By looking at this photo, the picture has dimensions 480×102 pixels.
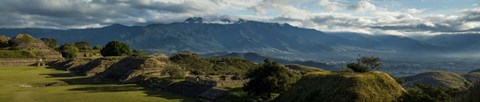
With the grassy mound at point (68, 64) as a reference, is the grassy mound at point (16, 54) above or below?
above

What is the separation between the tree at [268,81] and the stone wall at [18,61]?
73.0 m

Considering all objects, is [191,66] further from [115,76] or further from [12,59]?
[12,59]

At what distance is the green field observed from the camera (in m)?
57.0

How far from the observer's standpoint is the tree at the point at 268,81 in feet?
184

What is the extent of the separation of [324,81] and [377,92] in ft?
18.3

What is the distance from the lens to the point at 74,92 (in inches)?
2499

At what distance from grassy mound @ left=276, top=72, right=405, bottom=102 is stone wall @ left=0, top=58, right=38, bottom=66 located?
8067 cm

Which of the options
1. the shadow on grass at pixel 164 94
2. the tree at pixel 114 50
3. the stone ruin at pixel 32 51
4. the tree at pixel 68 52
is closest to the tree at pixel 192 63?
the shadow on grass at pixel 164 94

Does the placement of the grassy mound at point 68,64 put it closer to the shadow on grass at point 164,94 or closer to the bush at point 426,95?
the shadow on grass at point 164,94

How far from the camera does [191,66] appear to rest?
93.8 m

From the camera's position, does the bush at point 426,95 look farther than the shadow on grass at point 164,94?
No

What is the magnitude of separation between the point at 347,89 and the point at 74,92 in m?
37.0

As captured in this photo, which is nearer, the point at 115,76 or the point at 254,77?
the point at 254,77

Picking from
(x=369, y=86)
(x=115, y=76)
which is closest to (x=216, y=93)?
(x=369, y=86)
